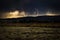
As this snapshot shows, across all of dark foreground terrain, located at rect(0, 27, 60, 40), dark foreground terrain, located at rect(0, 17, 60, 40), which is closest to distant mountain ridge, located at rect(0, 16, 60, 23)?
dark foreground terrain, located at rect(0, 17, 60, 40)

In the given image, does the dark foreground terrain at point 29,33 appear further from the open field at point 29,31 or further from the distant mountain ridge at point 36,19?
the distant mountain ridge at point 36,19

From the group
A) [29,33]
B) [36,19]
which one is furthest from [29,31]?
[36,19]

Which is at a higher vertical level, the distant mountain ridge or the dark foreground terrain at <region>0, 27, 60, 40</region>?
the distant mountain ridge

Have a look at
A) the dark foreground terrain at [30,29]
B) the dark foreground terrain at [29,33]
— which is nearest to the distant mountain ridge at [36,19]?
the dark foreground terrain at [30,29]

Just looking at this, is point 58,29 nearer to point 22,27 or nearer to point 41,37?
point 41,37

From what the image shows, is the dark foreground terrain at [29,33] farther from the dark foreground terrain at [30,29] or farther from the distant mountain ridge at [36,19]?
the distant mountain ridge at [36,19]

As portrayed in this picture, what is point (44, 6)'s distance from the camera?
2.32m

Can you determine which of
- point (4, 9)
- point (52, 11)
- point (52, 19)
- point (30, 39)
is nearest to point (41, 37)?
point (30, 39)

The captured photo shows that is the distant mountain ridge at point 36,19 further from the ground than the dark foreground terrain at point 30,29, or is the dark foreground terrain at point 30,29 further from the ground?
the distant mountain ridge at point 36,19

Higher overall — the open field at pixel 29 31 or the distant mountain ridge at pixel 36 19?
the distant mountain ridge at pixel 36 19

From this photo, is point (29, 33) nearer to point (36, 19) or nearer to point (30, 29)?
point (30, 29)

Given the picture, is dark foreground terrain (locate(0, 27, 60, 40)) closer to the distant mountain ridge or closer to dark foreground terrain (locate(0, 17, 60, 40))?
dark foreground terrain (locate(0, 17, 60, 40))

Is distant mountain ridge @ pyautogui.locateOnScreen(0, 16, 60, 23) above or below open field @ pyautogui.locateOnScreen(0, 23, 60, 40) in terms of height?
above

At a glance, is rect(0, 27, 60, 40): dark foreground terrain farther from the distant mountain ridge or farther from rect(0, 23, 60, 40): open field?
the distant mountain ridge
